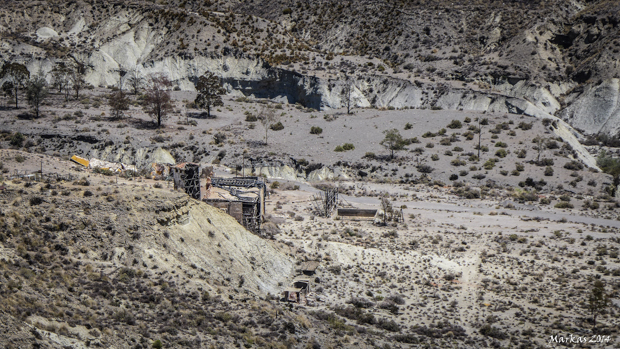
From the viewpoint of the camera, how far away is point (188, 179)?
108 ft

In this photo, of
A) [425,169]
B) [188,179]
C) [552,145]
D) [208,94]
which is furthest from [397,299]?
[208,94]

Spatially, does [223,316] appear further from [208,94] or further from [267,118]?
[208,94]

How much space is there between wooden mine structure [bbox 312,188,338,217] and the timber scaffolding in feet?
22.2

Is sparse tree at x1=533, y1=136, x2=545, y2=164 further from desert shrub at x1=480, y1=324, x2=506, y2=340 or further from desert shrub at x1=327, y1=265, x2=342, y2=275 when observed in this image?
desert shrub at x1=480, y1=324, x2=506, y2=340

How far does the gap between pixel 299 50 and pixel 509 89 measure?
1169 inches

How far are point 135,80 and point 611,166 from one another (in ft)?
189

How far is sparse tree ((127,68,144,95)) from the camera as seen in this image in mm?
86325

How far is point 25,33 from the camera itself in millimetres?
93188

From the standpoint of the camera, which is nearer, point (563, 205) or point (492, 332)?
point (492, 332)

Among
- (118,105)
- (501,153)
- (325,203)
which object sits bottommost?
(325,203)

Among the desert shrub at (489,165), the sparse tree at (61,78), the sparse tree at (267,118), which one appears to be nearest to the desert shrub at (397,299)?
the desert shrub at (489,165)

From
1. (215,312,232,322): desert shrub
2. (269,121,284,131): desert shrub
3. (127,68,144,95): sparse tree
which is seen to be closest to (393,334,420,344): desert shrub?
(215,312,232,322): desert shrub

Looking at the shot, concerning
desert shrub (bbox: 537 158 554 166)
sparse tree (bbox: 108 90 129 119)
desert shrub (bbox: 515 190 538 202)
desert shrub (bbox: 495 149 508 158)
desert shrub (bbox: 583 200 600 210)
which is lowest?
desert shrub (bbox: 583 200 600 210)

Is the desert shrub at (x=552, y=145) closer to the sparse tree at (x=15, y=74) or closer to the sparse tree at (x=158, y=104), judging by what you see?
the sparse tree at (x=158, y=104)
